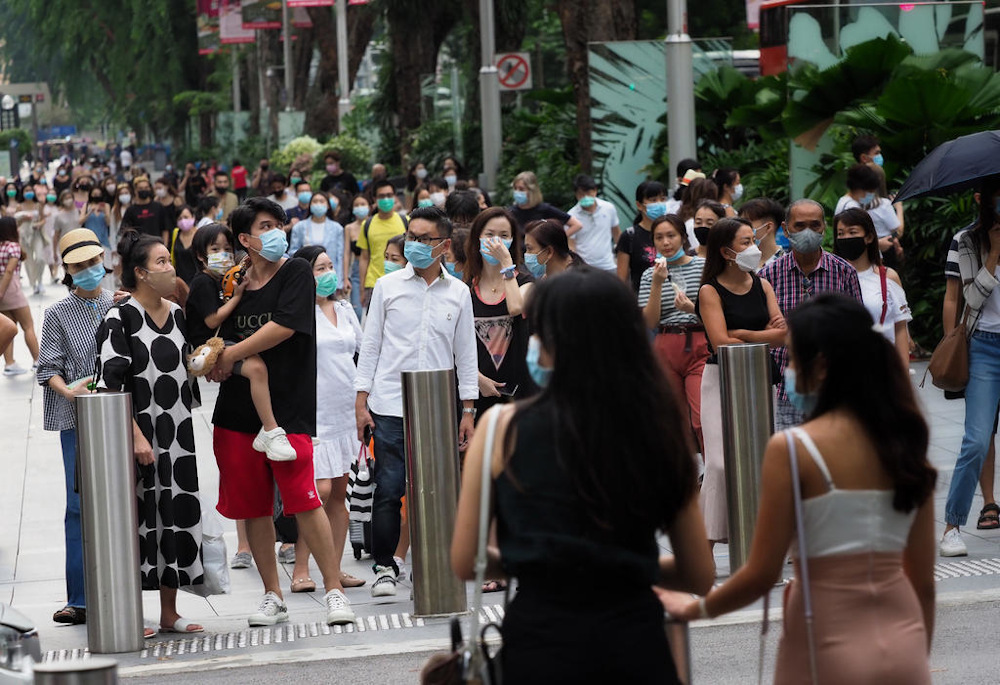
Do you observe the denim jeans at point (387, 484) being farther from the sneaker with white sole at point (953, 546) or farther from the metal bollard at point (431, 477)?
the sneaker with white sole at point (953, 546)

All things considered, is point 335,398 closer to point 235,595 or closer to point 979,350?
point 235,595

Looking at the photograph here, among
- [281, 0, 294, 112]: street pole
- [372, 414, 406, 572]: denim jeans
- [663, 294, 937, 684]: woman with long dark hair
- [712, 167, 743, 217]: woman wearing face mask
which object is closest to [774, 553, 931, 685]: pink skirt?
[663, 294, 937, 684]: woman with long dark hair

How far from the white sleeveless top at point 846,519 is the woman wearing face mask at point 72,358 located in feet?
15.3

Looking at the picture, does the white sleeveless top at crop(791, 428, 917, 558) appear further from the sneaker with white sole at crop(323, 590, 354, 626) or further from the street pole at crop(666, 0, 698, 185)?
the street pole at crop(666, 0, 698, 185)

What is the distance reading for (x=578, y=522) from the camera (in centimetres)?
319

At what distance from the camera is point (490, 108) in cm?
2514

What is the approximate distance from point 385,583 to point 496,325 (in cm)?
142

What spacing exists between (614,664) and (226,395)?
419cm

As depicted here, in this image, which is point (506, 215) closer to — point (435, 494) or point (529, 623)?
point (435, 494)

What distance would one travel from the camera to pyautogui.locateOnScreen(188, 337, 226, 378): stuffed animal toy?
6863 mm

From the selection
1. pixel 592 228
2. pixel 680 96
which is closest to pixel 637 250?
pixel 592 228

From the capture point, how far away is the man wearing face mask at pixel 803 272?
7.70 metres

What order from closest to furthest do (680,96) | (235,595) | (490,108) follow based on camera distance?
(235,595) → (680,96) → (490,108)

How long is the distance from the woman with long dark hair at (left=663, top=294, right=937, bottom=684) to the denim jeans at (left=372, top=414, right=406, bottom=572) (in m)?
4.19
